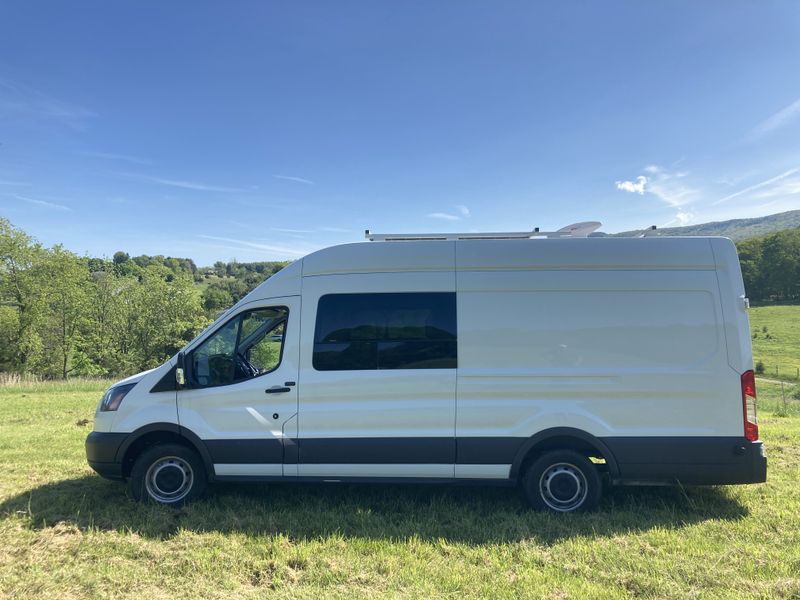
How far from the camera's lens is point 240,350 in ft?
15.5

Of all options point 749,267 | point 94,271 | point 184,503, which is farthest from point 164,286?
point 749,267

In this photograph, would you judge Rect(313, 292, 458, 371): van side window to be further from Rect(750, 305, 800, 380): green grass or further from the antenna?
Rect(750, 305, 800, 380): green grass

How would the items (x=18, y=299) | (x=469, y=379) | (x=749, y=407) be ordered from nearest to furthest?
1. (x=749, y=407)
2. (x=469, y=379)
3. (x=18, y=299)

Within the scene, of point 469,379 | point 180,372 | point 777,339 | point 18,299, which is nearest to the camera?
point 469,379

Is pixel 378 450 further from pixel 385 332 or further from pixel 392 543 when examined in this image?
pixel 385 332

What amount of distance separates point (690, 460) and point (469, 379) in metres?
2.16

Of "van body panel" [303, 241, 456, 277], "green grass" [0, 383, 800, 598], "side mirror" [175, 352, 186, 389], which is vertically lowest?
"green grass" [0, 383, 800, 598]

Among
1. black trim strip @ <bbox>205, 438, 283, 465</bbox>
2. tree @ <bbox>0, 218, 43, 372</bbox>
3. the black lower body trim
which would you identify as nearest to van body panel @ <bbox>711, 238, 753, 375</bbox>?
the black lower body trim

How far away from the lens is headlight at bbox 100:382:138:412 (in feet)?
15.4

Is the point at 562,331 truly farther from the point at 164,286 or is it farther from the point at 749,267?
the point at 749,267

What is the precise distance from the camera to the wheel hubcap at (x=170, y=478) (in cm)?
469

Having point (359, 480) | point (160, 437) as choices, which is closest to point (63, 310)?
point (160, 437)

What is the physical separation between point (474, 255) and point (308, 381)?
2050 mm

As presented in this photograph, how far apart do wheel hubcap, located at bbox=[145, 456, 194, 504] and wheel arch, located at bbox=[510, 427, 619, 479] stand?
3.25 meters
